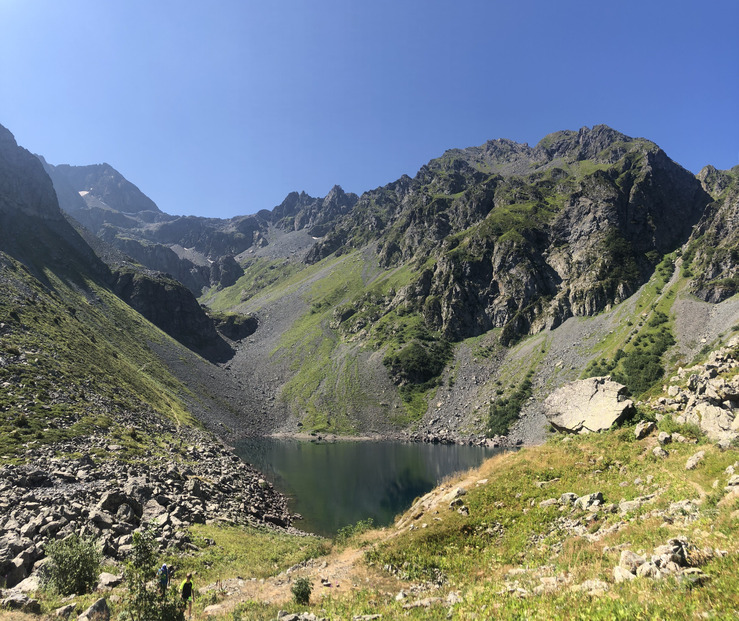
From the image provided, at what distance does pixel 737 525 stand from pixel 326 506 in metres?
55.1

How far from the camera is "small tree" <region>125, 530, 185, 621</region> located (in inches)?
461

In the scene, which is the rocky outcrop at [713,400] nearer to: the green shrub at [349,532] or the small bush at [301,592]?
the small bush at [301,592]

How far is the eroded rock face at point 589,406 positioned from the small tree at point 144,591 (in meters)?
29.7

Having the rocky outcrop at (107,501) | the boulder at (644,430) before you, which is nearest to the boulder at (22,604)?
the rocky outcrop at (107,501)

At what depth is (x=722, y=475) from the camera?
14.6 m

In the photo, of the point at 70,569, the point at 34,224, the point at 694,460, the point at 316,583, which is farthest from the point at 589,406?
the point at 34,224

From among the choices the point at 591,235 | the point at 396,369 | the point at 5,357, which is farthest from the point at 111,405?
the point at 591,235

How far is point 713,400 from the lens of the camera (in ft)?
73.6

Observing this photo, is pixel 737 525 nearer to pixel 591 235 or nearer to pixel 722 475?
pixel 722 475

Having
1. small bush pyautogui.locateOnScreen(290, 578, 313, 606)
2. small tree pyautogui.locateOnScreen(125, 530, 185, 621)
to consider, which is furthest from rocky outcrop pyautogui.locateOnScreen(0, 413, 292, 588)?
small bush pyautogui.locateOnScreen(290, 578, 313, 606)

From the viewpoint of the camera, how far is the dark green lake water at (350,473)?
5429cm

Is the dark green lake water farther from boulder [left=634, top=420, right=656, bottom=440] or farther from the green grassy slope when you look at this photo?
boulder [left=634, top=420, right=656, bottom=440]

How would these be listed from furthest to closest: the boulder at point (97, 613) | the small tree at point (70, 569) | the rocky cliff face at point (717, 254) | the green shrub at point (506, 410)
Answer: the green shrub at point (506, 410), the rocky cliff face at point (717, 254), the small tree at point (70, 569), the boulder at point (97, 613)

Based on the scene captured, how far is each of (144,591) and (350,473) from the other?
246 ft
